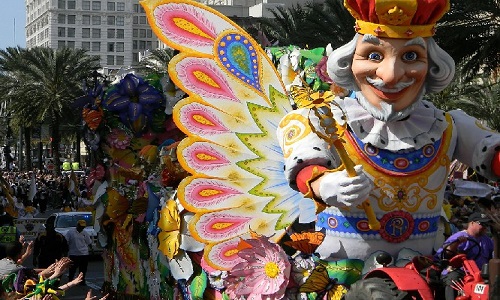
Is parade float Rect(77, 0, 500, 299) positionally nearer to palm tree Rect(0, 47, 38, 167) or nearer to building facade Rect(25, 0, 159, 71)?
palm tree Rect(0, 47, 38, 167)

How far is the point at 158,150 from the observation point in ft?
29.9

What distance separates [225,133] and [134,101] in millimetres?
3499

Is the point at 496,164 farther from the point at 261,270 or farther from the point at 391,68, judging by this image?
the point at 261,270

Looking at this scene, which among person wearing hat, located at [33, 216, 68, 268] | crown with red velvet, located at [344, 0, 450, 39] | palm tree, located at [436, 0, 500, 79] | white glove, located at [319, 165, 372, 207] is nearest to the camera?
white glove, located at [319, 165, 372, 207]

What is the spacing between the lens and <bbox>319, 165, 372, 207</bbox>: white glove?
4.70m

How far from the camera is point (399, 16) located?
5156mm

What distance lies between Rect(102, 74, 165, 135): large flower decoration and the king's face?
447 cm

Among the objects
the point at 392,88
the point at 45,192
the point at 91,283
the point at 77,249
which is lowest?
the point at 45,192

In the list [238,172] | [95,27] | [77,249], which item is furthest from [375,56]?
[95,27]

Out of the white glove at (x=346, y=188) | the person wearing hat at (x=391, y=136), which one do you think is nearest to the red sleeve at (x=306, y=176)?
the person wearing hat at (x=391, y=136)

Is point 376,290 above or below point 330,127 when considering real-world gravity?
below

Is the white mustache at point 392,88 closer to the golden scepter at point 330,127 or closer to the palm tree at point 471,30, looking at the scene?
the golden scepter at point 330,127

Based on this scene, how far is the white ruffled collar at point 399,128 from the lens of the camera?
5.26 metres

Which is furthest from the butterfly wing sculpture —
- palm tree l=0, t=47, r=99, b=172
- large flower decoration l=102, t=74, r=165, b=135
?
palm tree l=0, t=47, r=99, b=172
